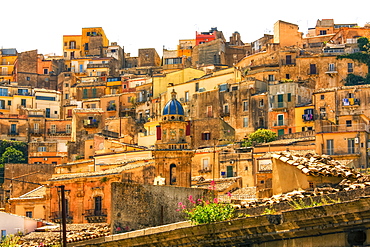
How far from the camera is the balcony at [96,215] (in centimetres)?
4678

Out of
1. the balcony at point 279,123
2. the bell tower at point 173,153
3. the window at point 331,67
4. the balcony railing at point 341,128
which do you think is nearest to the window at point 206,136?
the balcony at point 279,123

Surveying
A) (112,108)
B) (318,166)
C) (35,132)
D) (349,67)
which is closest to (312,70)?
(349,67)

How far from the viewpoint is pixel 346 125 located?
55406 mm

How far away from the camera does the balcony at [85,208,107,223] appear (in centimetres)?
4678

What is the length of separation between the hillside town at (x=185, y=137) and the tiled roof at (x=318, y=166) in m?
0.04

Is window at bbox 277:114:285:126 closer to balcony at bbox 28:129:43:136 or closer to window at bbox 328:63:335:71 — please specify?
window at bbox 328:63:335:71

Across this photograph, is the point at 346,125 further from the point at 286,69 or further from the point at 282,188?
the point at 282,188

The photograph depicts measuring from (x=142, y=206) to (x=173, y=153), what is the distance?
19933 mm

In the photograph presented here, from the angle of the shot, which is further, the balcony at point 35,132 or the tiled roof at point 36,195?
the balcony at point 35,132

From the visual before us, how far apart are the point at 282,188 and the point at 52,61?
9971 cm

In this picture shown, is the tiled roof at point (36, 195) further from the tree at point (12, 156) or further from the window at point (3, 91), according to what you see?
the window at point (3, 91)

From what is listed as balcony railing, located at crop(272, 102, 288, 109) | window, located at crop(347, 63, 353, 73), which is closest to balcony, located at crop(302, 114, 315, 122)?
balcony railing, located at crop(272, 102, 288, 109)

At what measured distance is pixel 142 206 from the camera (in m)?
23.1

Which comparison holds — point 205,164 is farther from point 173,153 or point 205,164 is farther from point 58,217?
point 173,153
